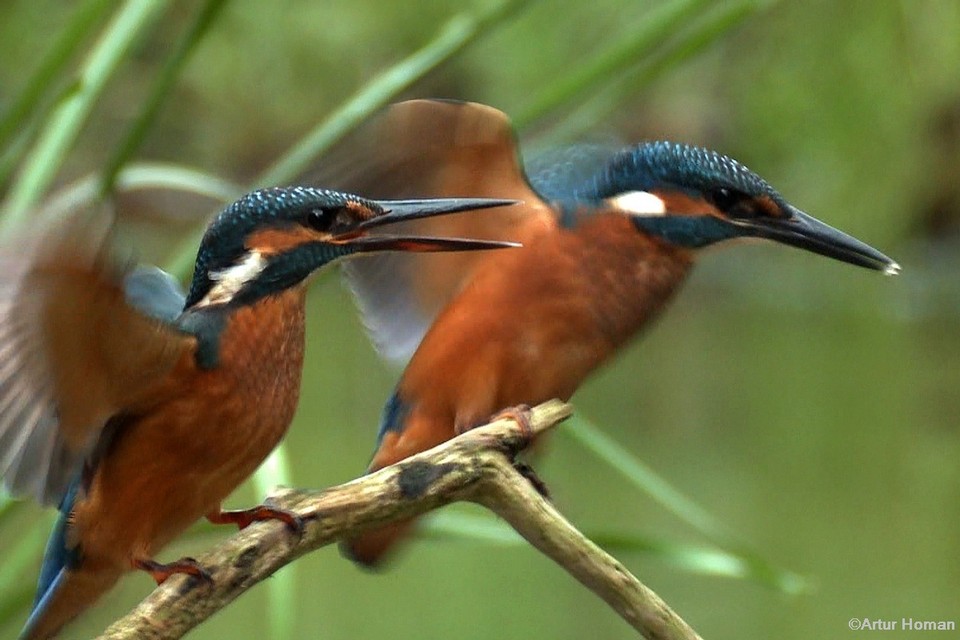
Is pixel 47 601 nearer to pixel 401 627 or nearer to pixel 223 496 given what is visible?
pixel 223 496

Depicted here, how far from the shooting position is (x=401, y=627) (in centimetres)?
421

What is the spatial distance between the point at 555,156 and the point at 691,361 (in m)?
5.84

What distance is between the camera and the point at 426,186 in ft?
5.48

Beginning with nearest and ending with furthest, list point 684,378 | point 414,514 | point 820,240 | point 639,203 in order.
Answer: point 414,514 → point 820,240 → point 639,203 → point 684,378

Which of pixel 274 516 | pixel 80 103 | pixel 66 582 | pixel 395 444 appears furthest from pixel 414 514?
pixel 80 103

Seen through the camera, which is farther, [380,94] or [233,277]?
[380,94]

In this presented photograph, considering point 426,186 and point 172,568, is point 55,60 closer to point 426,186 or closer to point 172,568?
point 426,186

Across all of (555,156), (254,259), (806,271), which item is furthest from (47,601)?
(806,271)

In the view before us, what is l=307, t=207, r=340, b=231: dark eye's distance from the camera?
1316 millimetres

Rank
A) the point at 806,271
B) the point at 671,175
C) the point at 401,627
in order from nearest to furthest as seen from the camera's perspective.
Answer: the point at 671,175 < the point at 401,627 < the point at 806,271

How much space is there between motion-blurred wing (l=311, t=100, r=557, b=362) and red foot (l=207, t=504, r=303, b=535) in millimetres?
357

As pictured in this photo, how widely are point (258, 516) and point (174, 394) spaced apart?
0.15 m

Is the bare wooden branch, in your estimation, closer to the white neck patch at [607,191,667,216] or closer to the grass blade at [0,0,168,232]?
the white neck patch at [607,191,667,216]

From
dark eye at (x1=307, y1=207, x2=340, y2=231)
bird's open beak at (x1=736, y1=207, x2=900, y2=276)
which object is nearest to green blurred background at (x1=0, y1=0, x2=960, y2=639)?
bird's open beak at (x1=736, y1=207, x2=900, y2=276)
